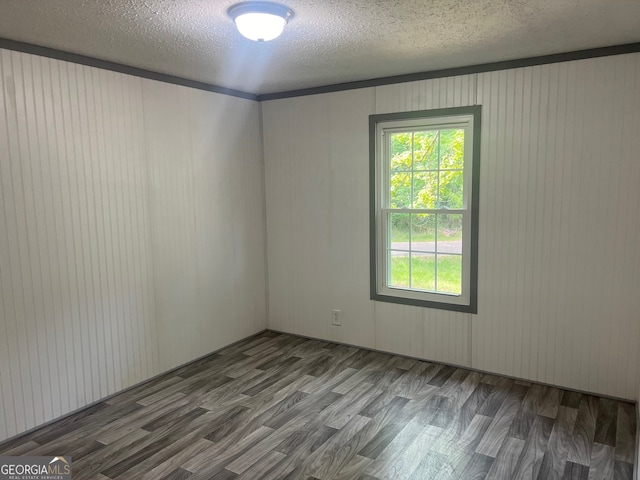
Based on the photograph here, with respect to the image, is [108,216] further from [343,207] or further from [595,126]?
[595,126]

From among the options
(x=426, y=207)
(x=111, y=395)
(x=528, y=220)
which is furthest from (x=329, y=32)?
(x=111, y=395)

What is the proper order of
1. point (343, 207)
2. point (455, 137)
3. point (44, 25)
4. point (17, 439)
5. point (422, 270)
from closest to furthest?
point (44, 25), point (17, 439), point (455, 137), point (422, 270), point (343, 207)

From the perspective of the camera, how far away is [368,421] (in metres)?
3.18

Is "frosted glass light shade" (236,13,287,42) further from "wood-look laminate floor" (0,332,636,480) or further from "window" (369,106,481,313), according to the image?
"wood-look laminate floor" (0,332,636,480)

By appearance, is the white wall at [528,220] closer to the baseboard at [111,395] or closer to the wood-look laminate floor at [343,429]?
the wood-look laminate floor at [343,429]

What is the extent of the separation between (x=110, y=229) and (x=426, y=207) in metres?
2.46

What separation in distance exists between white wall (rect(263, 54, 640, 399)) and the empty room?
2 centimetres

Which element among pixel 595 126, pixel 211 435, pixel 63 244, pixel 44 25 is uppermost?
pixel 44 25

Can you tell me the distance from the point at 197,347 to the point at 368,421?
1.78 meters

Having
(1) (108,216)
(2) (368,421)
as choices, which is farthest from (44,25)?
(2) (368,421)

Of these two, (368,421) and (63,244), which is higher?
(63,244)

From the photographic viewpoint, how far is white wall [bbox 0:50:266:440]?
2.97 m

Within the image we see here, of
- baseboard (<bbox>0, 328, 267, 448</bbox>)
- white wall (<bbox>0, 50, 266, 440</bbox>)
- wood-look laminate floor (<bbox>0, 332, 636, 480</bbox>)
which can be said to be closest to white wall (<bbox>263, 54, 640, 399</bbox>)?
wood-look laminate floor (<bbox>0, 332, 636, 480</bbox>)

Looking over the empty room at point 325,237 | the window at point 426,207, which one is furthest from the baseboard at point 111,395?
the window at point 426,207
